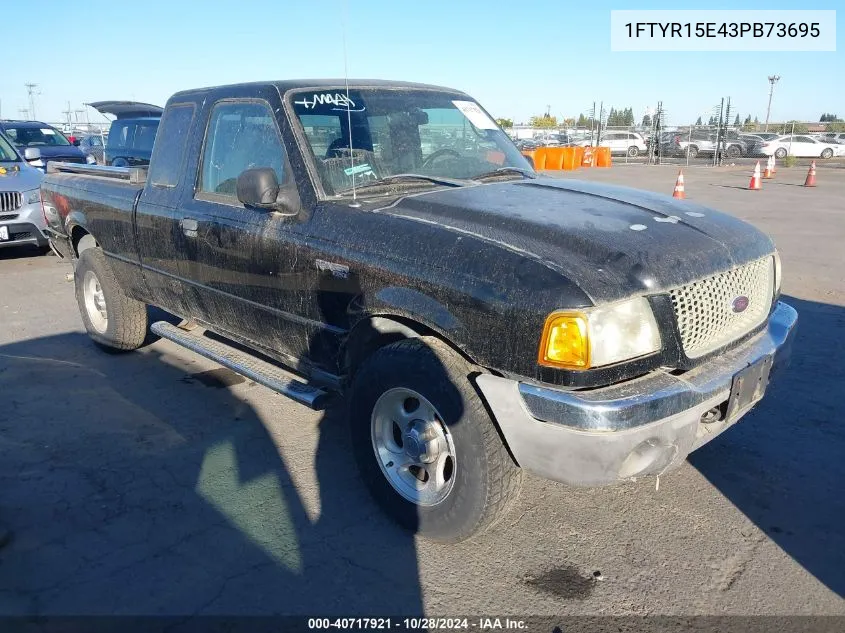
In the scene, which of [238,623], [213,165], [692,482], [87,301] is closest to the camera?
[238,623]

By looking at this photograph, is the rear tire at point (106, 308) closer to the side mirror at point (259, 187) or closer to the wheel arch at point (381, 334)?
the side mirror at point (259, 187)

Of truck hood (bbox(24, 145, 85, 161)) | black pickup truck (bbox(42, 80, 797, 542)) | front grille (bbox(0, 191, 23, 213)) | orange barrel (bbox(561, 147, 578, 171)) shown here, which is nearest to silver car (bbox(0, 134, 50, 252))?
front grille (bbox(0, 191, 23, 213))

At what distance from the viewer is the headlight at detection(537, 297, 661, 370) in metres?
2.50

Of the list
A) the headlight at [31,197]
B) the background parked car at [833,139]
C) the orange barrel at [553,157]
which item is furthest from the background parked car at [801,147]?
the headlight at [31,197]

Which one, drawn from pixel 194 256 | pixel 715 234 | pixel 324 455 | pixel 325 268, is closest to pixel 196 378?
pixel 194 256

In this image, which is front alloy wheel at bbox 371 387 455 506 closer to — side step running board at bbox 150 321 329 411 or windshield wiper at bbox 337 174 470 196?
side step running board at bbox 150 321 329 411

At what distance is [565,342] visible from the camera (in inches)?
99.2

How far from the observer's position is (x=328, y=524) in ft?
10.6

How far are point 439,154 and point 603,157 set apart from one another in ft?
84.9

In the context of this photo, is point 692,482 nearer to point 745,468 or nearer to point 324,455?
point 745,468

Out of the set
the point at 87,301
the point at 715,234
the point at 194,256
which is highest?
the point at 715,234

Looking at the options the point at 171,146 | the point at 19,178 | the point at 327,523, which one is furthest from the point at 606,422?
the point at 19,178

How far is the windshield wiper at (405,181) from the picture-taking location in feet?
11.5

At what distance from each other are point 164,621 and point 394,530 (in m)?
1.06
